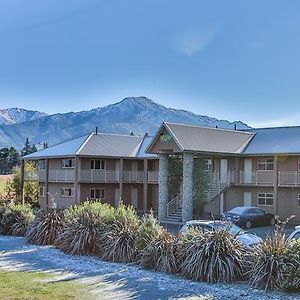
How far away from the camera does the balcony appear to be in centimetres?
3853

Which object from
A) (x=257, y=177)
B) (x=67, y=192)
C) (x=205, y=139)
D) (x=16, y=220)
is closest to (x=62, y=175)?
(x=67, y=192)

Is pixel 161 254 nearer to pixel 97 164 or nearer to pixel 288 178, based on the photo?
pixel 288 178

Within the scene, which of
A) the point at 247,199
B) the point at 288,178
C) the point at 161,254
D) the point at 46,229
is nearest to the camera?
the point at 161,254

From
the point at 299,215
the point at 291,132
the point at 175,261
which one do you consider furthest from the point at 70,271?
the point at 291,132

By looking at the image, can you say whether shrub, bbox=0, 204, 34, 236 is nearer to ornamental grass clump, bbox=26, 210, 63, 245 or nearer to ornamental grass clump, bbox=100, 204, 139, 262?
ornamental grass clump, bbox=26, 210, 63, 245

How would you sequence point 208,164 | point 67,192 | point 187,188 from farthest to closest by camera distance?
point 67,192
point 208,164
point 187,188

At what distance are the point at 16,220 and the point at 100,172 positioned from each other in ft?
64.4

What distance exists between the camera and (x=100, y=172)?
48250mm

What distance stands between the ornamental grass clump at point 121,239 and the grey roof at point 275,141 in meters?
20.7

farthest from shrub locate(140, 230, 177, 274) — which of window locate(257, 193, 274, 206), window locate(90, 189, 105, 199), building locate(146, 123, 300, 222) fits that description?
window locate(90, 189, 105, 199)

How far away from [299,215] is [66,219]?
2199cm

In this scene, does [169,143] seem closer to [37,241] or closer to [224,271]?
[37,241]

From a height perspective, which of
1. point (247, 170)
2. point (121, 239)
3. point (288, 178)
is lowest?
point (121, 239)

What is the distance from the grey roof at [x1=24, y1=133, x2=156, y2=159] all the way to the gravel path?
26.0 meters
